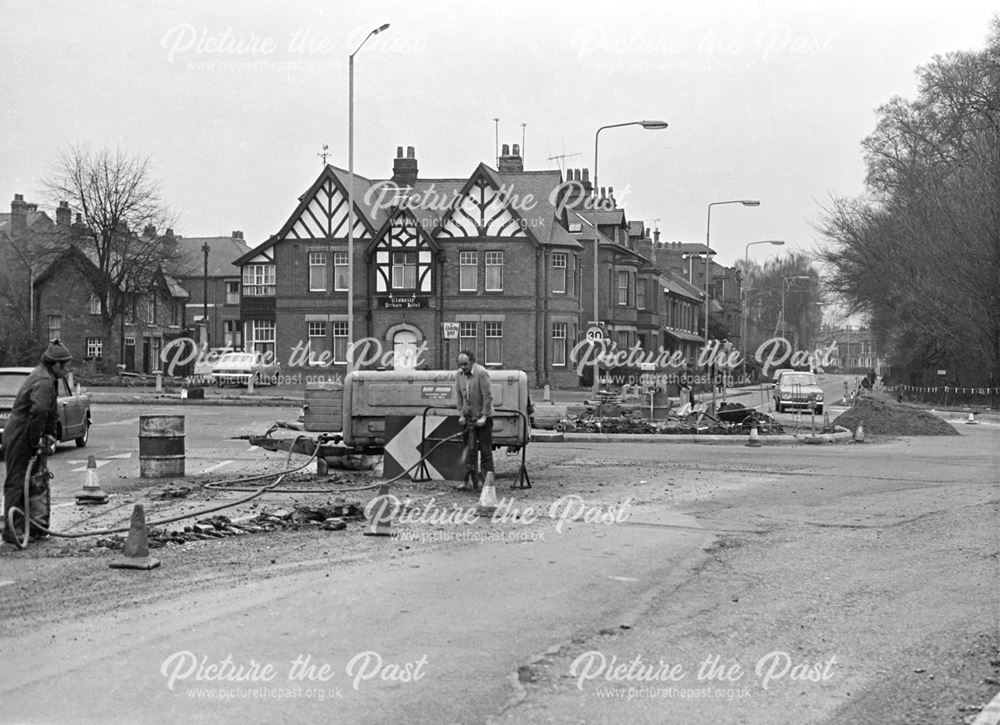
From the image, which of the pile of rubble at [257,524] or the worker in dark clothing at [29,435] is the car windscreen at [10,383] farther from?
the worker in dark clothing at [29,435]

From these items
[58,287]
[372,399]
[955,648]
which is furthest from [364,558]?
[58,287]

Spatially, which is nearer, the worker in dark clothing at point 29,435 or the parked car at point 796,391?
the worker in dark clothing at point 29,435

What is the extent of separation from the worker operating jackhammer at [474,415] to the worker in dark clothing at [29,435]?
5454 millimetres

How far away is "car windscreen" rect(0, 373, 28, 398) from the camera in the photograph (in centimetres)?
2062

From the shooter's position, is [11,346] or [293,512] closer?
[293,512]

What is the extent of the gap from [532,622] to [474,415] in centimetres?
709

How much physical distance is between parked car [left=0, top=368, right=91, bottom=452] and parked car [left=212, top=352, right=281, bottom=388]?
31024 millimetres

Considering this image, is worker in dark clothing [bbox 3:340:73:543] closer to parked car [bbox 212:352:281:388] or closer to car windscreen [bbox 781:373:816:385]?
car windscreen [bbox 781:373:816:385]

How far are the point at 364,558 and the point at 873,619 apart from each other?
4.28 meters

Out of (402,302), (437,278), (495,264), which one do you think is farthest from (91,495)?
(402,302)

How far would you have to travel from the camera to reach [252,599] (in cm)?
820

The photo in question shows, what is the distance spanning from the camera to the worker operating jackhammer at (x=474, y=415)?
579 inches

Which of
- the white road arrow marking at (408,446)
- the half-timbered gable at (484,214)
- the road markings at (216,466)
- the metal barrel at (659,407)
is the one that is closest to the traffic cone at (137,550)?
the white road arrow marking at (408,446)

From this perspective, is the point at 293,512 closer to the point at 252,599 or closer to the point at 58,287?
the point at 252,599
